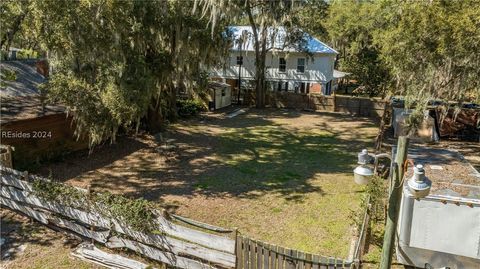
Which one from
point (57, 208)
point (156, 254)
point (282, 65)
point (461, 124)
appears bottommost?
point (156, 254)

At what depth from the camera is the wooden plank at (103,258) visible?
6992 mm

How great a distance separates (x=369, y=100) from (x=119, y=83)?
1896 centimetres

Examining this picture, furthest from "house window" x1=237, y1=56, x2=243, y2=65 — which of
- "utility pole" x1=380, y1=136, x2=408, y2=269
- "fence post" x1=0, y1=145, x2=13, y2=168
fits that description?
"utility pole" x1=380, y1=136, x2=408, y2=269

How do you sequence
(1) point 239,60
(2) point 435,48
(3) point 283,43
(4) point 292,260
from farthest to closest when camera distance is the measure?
(1) point 239,60
(3) point 283,43
(2) point 435,48
(4) point 292,260

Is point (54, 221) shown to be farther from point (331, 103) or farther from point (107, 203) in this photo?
point (331, 103)

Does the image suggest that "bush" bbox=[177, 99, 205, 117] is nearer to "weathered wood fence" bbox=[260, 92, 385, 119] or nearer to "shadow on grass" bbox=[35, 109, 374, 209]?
"shadow on grass" bbox=[35, 109, 374, 209]

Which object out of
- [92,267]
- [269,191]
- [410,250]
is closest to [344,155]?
[269,191]

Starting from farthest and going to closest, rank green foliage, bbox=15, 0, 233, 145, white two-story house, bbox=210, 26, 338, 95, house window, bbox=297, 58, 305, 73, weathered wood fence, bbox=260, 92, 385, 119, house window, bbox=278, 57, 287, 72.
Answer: house window, bbox=278, 57, 287, 72 → house window, bbox=297, 58, 305, 73 → white two-story house, bbox=210, 26, 338, 95 → weathered wood fence, bbox=260, 92, 385, 119 → green foliage, bbox=15, 0, 233, 145

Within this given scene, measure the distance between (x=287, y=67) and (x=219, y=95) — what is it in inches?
304

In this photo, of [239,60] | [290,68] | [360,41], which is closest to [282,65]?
[290,68]

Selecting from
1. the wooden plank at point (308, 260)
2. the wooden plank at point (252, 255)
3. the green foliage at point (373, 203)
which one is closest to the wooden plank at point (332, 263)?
the wooden plank at point (308, 260)

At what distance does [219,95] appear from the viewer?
26234 millimetres

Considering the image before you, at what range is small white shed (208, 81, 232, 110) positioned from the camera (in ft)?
84.0

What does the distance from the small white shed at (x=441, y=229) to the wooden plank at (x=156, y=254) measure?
370 centimetres
